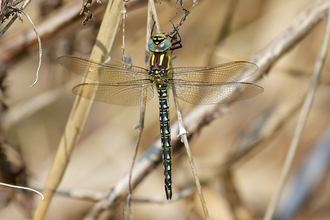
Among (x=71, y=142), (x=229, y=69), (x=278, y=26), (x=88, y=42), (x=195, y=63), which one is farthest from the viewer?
(x=195, y=63)

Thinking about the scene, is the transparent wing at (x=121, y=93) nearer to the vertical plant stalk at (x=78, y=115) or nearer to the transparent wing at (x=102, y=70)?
the transparent wing at (x=102, y=70)

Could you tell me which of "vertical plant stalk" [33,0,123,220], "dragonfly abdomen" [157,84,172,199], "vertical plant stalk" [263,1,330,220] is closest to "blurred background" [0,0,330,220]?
"dragonfly abdomen" [157,84,172,199]

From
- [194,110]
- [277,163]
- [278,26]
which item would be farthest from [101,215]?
[278,26]

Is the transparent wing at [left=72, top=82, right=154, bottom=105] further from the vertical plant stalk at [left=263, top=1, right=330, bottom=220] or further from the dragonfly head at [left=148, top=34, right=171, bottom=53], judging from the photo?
the vertical plant stalk at [left=263, top=1, right=330, bottom=220]

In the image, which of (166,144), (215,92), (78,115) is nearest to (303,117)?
(215,92)

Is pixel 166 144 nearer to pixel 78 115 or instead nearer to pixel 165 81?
pixel 165 81

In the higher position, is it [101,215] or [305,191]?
[305,191]

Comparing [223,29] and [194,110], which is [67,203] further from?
[223,29]
